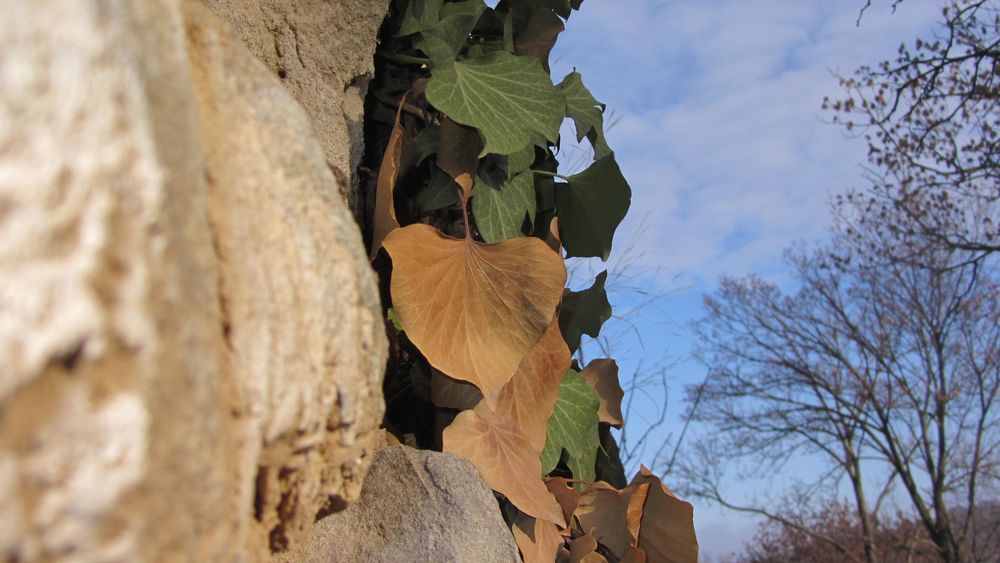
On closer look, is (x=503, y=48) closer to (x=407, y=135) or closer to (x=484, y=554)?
(x=407, y=135)

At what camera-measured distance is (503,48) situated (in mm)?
827

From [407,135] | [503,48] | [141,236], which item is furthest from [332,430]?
[503,48]

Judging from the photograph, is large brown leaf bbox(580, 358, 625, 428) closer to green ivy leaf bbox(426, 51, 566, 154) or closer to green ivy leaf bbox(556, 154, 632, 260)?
green ivy leaf bbox(556, 154, 632, 260)

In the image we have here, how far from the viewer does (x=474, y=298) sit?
644mm

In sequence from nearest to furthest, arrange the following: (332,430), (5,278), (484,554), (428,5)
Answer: (5,278) < (332,430) < (484,554) < (428,5)

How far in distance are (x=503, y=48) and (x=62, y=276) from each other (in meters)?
0.67

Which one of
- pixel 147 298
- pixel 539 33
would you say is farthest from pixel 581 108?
pixel 147 298

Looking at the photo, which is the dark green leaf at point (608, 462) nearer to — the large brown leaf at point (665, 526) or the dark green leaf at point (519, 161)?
the large brown leaf at point (665, 526)

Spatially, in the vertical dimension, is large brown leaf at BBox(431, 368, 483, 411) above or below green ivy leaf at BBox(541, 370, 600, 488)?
below

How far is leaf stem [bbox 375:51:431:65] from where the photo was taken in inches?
29.7

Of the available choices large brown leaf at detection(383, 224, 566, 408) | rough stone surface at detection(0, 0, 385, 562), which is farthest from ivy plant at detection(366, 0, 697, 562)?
rough stone surface at detection(0, 0, 385, 562)

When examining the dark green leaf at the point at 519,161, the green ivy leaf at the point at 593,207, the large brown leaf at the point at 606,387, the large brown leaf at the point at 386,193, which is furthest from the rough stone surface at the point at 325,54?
the large brown leaf at the point at 606,387

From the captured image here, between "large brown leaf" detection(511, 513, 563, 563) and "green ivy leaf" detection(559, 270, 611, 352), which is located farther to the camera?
"green ivy leaf" detection(559, 270, 611, 352)

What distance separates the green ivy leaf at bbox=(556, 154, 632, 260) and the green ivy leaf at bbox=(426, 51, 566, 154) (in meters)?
0.10
